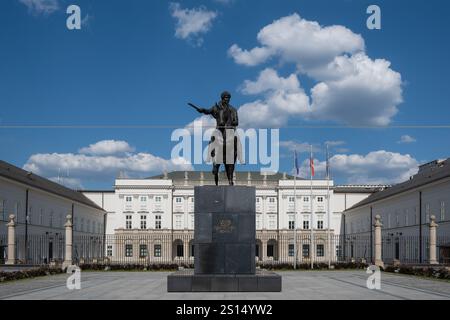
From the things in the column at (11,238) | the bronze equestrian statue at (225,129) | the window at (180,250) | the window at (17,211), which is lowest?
the window at (180,250)

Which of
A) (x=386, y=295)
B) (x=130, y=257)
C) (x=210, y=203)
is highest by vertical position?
(x=210, y=203)

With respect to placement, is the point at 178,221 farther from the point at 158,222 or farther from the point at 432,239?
the point at 432,239

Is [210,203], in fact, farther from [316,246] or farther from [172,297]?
[316,246]

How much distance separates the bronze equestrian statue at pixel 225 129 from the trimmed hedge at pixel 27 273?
12106mm

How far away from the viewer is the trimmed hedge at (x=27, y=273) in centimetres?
2638

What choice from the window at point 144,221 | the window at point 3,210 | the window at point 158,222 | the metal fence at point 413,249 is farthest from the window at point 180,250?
the window at point 3,210

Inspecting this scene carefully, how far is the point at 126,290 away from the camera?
66.1 ft

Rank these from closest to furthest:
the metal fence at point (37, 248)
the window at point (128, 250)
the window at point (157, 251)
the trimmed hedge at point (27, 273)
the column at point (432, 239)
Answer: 1. the trimmed hedge at point (27, 273)
2. the column at point (432, 239)
3. the metal fence at point (37, 248)
4. the window at point (128, 250)
5. the window at point (157, 251)

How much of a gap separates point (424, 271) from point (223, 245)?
50.7 feet

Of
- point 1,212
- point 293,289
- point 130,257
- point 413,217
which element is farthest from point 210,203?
point 130,257

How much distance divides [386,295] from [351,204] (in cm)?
8206

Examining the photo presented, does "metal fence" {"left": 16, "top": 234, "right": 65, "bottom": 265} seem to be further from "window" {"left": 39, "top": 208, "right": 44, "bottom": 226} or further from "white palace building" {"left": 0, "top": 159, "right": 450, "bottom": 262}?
"white palace building" {"left": 0, "top": 159, "right": 450, "bottom": 262}

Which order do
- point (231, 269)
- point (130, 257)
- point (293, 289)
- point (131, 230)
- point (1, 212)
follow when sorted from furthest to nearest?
1. point (131, 230)
2. point (130, 257)
3. point (1, 212)
4. point (293, 289)
5. point (231, 269)

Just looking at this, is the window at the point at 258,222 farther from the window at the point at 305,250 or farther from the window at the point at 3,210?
the window at the point at 3,210
